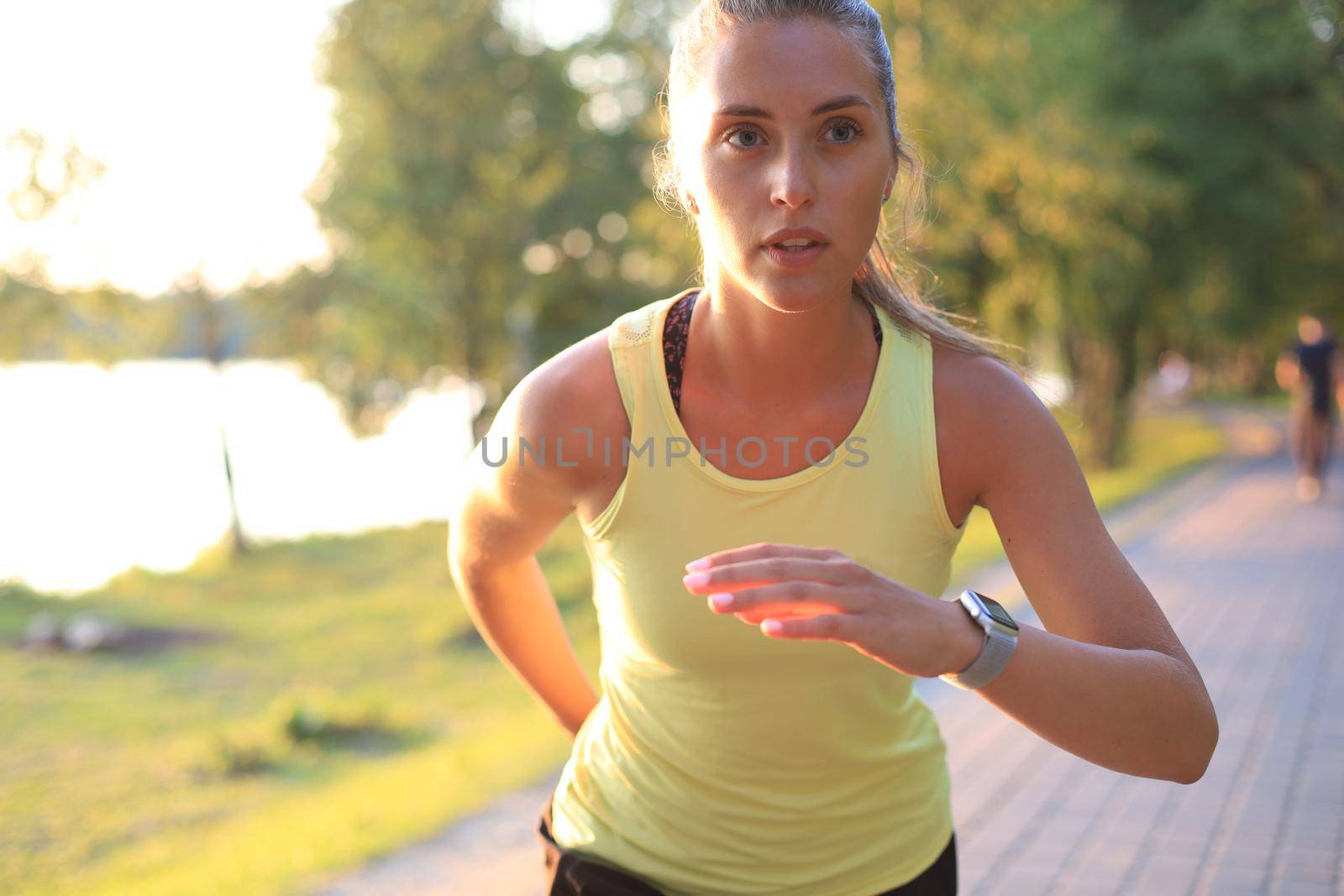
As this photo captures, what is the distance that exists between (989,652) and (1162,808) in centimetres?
411

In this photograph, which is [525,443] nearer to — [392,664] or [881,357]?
[881,357]

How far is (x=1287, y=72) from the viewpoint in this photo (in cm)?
1673

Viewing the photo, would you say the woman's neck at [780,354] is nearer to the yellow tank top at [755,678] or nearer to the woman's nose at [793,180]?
the yellow tank top at [755,678]

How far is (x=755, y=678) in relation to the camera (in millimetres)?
1597

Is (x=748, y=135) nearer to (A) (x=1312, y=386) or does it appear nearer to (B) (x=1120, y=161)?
(A) (x=1312, y=386)

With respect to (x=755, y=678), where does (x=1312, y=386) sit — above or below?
below

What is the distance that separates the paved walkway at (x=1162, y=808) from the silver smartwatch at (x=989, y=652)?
321 centimetres

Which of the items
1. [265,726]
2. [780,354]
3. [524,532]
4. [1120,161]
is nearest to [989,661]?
[780,354]

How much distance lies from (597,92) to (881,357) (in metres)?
22.8

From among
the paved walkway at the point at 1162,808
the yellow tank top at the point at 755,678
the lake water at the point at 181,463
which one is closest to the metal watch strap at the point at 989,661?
the yellow tank top at the point at 755,678

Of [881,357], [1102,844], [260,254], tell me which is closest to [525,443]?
[881,357]

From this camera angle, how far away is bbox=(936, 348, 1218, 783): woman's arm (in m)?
1.36

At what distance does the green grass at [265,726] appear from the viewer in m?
5.57

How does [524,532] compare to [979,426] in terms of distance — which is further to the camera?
[524,532]
